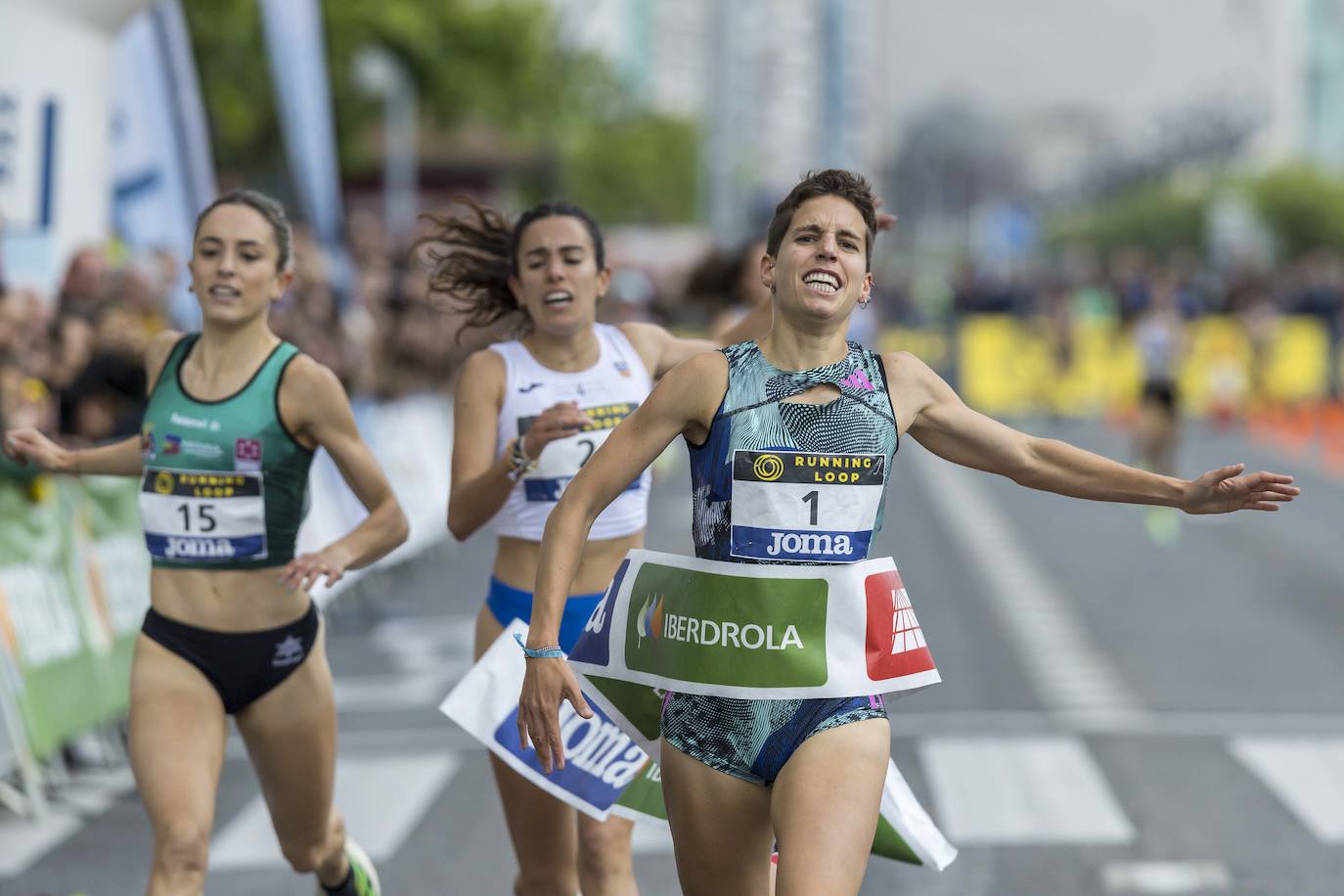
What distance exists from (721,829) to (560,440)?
1.62 meters

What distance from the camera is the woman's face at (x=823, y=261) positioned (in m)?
4.60

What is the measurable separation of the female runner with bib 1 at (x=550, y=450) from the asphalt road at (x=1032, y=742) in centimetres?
182

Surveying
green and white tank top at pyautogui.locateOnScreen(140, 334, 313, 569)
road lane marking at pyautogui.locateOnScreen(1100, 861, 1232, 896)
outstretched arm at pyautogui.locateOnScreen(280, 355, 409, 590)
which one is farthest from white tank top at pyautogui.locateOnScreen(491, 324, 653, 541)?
road lane marking at pyautogui.locateOnScreen(1100, 861, 1232, 896)

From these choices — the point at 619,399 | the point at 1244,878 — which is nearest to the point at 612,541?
the point at 619,399

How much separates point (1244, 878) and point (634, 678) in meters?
3.72

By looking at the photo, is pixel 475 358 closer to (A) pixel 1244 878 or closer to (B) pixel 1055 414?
(A) pixel 1244 878

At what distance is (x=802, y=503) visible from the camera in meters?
4.61

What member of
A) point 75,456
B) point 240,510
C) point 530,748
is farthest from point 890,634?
point 75,456

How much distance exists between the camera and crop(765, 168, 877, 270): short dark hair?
4.72 metres

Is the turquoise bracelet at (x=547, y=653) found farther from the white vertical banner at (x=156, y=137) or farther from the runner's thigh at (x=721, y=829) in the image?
the white vertical banner at (x=156, y=137)

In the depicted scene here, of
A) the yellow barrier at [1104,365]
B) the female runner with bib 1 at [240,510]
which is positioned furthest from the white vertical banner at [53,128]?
the yellow barrier at [1104,365]

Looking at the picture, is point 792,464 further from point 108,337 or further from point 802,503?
point 108,337

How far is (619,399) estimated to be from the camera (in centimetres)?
609

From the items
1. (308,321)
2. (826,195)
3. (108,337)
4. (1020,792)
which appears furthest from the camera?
(308,321)
